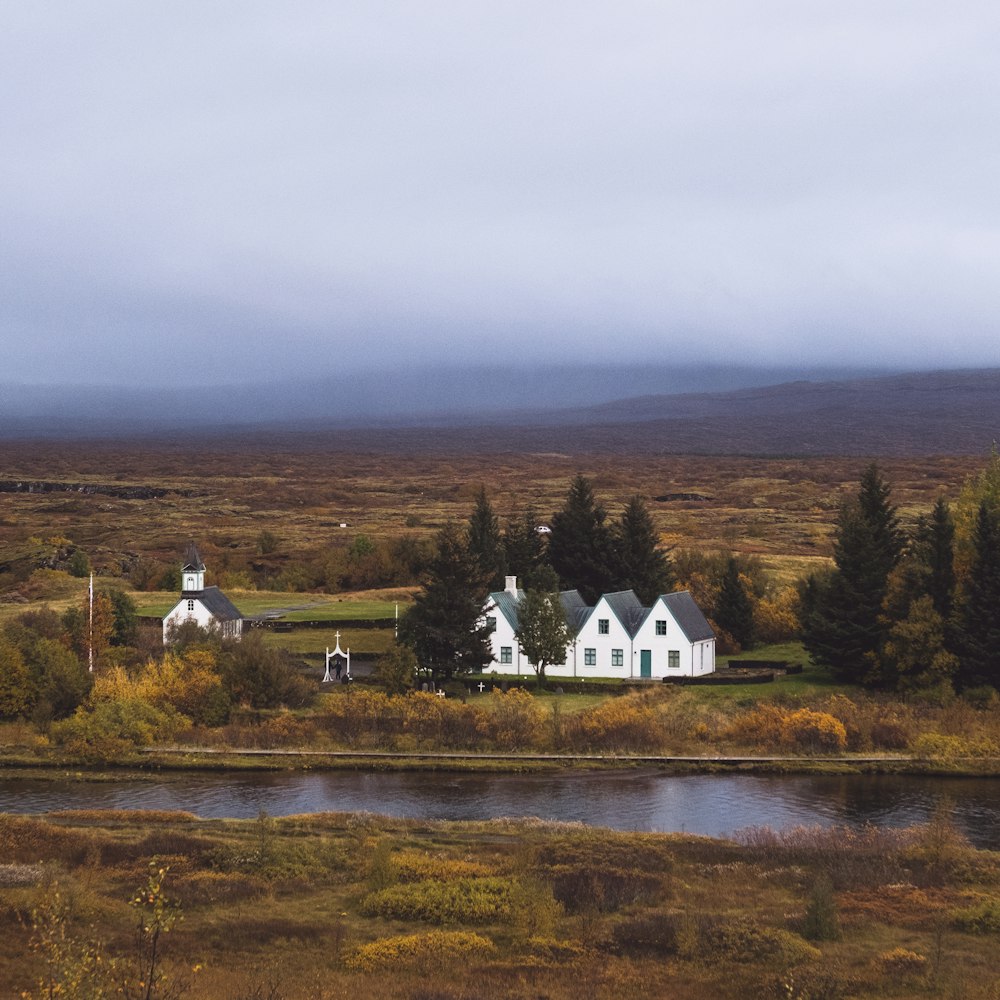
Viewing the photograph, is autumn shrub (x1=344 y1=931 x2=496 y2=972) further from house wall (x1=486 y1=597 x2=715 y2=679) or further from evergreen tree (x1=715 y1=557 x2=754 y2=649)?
evergreen tree (x1=715 y1=557 x2=754 y2=649)

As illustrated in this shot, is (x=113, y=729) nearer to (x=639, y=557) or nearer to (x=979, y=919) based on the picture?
(x=639, y=557)

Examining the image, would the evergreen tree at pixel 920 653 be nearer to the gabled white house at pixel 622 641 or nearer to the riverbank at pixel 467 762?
the riverbank at pixel 467 762

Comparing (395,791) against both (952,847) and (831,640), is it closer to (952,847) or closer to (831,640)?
(952,847)

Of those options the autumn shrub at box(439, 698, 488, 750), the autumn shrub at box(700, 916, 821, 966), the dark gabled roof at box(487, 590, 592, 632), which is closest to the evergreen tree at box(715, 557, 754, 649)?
the dark gabled roof at box(487, 590, 592, 632)

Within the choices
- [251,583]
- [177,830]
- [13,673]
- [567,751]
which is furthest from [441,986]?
[251,583]

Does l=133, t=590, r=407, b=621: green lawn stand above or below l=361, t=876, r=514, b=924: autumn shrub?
below

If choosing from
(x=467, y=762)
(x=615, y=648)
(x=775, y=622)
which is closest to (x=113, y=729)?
(x=467, y=762)
